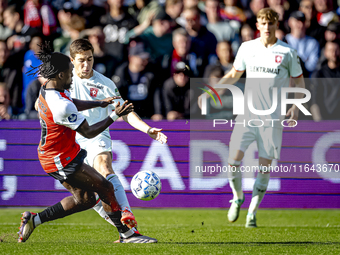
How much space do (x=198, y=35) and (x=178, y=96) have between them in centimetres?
135

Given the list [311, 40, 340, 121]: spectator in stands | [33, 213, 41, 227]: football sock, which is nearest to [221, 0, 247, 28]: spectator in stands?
[311, 40, 340, 121]: spectator in stands

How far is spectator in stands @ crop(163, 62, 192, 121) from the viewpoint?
8414 mm

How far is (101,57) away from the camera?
901 centimetres

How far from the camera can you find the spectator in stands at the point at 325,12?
9696 mm

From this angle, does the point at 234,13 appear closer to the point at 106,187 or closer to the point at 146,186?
the point at 146,186

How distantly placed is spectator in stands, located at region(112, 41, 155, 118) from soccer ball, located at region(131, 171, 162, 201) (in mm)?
2781

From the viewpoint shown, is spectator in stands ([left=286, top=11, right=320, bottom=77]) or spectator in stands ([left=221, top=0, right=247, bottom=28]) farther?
spectator in stands ([left=221, top=0, right=247, bottom=28])

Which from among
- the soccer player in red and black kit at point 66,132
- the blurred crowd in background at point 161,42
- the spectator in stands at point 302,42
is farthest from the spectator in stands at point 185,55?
the soccer player in red and black kit at point 66,132

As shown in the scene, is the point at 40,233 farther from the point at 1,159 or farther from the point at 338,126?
the point at 338,126

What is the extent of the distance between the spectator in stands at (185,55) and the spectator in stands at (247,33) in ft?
2.90

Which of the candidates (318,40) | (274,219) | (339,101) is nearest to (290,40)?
(318,40)

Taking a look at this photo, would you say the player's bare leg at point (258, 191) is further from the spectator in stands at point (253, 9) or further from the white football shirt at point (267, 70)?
the spectator in stands at point (253, 9)

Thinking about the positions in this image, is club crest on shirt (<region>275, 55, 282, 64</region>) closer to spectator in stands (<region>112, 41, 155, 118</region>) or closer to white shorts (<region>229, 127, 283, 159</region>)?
white shorts (<region>229, 127, 283, 159</region>)

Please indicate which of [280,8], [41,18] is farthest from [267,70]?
[41,18]
